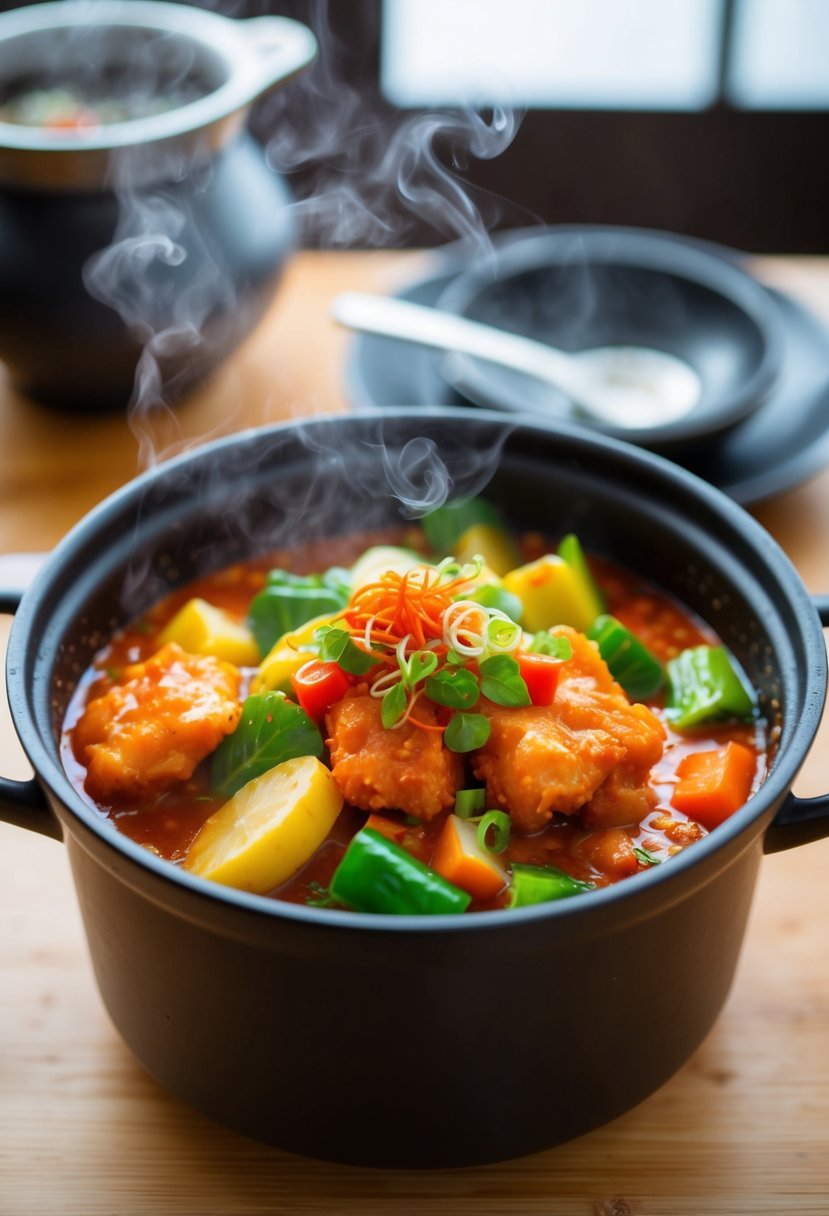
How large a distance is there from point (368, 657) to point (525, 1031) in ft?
1.64

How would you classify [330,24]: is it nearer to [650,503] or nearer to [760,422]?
[760,422]

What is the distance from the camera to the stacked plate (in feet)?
8.95

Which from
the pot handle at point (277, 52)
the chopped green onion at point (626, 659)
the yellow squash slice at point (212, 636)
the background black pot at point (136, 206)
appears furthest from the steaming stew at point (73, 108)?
the chopped green onion at point (626, 659)

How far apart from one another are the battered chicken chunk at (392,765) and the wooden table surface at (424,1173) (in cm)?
44

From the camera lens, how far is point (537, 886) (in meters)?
1.50

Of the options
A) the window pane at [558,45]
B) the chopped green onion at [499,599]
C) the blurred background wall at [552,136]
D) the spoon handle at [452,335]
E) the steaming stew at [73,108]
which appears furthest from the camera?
the window pane at [558,45]

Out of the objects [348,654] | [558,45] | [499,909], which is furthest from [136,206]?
[558,45]

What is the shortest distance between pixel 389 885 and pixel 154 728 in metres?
0.44

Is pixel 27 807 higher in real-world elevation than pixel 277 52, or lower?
lower

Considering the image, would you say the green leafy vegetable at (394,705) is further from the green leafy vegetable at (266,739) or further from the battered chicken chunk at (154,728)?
the battered chicken chunk at (154,728)

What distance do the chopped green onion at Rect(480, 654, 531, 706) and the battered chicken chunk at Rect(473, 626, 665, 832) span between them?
3 cm

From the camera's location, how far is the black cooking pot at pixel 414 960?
1305 mm

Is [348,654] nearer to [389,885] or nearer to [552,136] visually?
[389,885]

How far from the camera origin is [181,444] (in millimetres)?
2904
